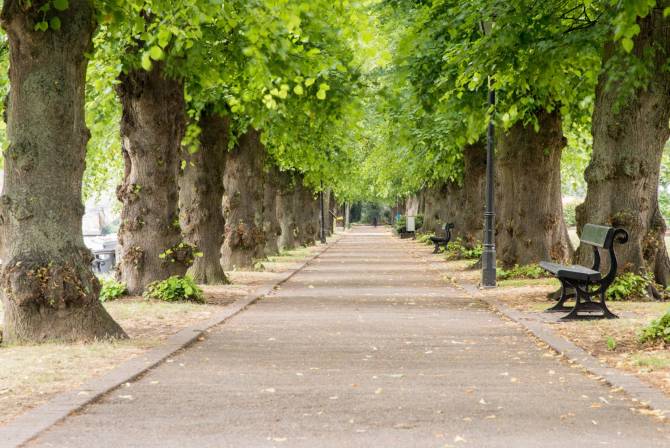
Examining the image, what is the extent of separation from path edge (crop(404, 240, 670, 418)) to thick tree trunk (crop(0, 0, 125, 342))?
5.00 meters

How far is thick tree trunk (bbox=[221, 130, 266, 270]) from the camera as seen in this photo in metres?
27.6

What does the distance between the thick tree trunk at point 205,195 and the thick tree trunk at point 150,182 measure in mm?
3562

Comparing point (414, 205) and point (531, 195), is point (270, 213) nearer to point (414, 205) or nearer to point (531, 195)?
point (531, 195)

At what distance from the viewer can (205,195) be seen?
22.2 m

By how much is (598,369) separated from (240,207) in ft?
62.4

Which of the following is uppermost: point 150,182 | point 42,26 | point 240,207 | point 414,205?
point 42,26

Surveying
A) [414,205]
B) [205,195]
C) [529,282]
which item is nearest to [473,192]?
[529,282]

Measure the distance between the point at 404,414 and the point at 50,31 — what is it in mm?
6149

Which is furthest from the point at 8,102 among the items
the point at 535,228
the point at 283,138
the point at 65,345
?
the point at 535,228

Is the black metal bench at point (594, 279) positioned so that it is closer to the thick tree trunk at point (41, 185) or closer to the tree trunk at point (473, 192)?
the thick tree trunk at point (41, 185)

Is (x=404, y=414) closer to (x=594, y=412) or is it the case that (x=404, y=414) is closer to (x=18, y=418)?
(x=594, y=412)

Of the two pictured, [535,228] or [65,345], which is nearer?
[65,345]

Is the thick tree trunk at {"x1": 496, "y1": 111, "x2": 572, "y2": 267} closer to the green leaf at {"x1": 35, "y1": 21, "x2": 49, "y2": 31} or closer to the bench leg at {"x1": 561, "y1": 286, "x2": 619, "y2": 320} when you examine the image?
the bench leg at {"x1": 561, "y1": 286, "x2": 619, "y2": 320}

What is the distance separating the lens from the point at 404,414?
756cm
